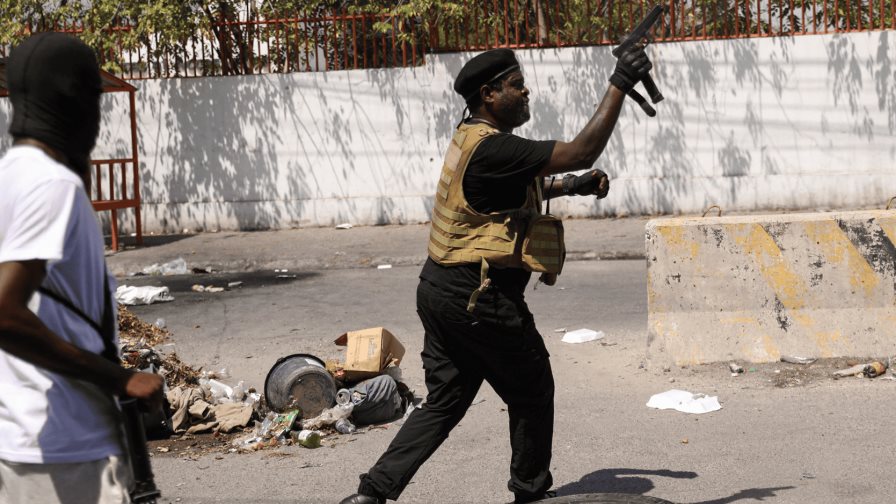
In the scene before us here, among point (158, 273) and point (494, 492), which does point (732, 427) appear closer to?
point (494, 492)

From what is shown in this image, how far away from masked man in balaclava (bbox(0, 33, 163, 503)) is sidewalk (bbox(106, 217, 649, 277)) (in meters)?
9.22

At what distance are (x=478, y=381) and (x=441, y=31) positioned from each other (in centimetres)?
997

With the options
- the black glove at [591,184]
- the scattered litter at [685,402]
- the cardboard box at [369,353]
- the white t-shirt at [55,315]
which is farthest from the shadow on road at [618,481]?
the white t-shirt at [55,315]

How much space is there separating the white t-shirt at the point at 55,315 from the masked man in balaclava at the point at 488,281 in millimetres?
1859

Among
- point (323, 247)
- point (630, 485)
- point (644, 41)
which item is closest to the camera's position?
point (644, 41)

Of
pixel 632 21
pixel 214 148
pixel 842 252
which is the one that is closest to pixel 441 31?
pixel 632 21

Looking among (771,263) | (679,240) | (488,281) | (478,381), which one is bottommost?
(478,381)

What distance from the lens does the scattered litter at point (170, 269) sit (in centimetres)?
1178

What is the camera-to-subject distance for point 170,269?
1181 cm

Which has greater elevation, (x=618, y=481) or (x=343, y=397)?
(x=343, y=397)

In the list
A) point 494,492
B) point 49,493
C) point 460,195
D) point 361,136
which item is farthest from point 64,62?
point 361,136

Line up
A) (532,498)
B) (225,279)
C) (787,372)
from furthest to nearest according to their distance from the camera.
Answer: (225,279)
(787,372)
(532,498)

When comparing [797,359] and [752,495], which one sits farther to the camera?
[797,359]

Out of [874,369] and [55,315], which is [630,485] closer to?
[874,369]
